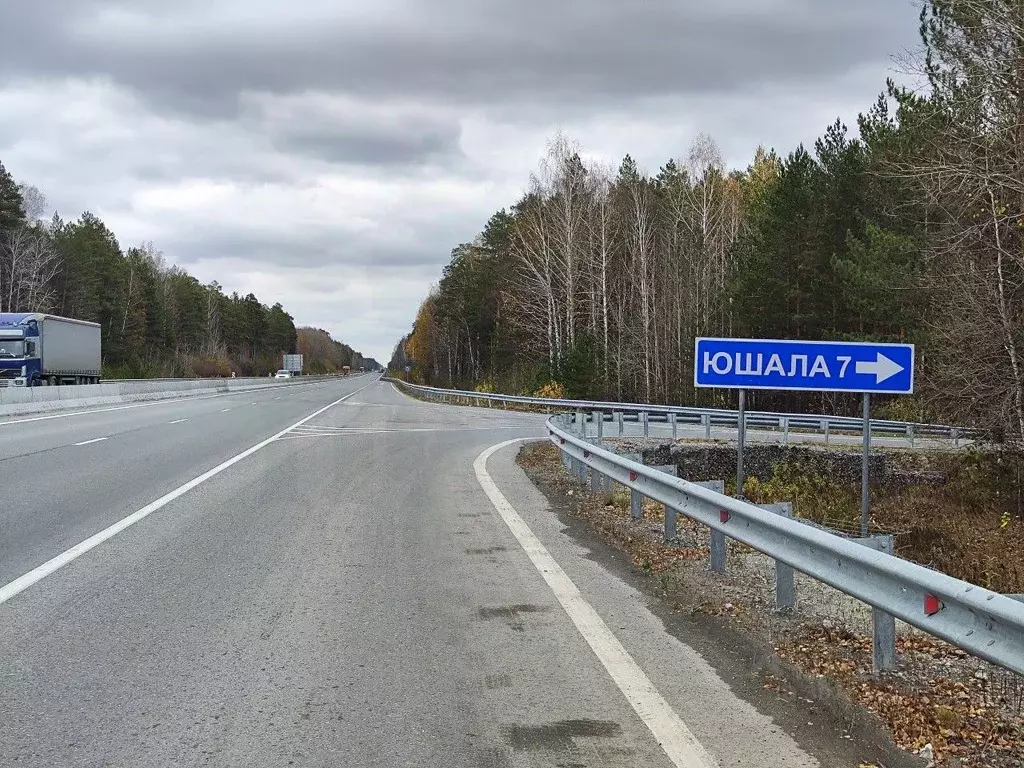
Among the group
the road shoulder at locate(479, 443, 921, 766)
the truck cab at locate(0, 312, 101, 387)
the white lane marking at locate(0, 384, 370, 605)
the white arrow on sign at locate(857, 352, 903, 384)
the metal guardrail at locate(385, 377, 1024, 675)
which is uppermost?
the truck cab at locate(0, 312, 101, 387)

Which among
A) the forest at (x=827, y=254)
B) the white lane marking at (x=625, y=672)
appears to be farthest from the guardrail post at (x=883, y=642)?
the forest at (x=827, y=254)

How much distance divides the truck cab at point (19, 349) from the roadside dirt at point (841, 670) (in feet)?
129

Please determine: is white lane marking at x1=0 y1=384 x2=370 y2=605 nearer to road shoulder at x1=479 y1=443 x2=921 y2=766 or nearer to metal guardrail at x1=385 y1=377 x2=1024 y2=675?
road shoulder at x1=479 y1=443 x2=921 y2=766

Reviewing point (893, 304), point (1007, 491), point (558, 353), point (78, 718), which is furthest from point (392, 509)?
point (558, 353)

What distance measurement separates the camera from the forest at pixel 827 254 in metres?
19.3

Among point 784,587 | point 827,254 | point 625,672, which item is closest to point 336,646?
point 625,672

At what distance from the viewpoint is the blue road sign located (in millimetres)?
9109

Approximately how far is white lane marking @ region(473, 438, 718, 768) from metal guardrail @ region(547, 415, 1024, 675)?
1.17 meters

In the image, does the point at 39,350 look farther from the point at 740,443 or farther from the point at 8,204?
the point at 740,443

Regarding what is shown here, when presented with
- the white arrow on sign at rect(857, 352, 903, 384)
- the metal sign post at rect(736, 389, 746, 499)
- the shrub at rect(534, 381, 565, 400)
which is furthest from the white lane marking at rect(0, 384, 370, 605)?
the shrub at rect(534, 381, 565, 400)

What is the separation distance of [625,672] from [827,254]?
3752cm

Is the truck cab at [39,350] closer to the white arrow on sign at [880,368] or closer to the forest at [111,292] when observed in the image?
the forest at [111,292]

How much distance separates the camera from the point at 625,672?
5031 millimetres

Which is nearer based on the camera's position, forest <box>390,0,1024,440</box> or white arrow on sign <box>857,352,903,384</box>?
white arrow on sign <box>857,352,903,384</box>
